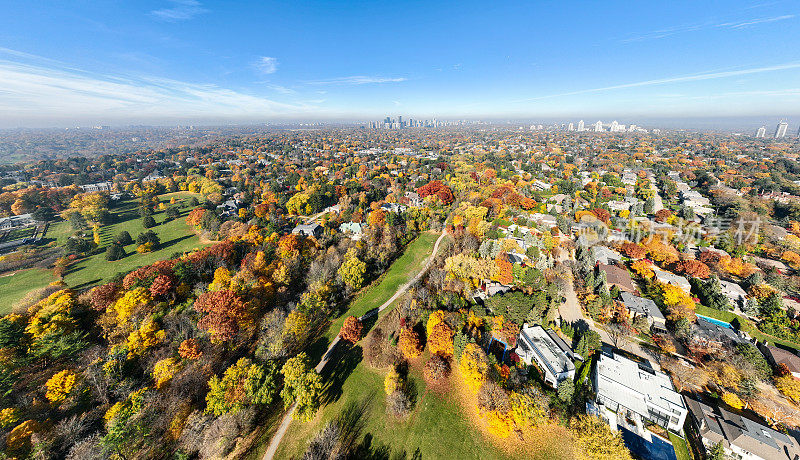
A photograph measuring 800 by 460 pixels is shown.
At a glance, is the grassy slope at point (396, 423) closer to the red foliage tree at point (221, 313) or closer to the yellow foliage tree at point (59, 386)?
the red foliage tree at point (221, 313)

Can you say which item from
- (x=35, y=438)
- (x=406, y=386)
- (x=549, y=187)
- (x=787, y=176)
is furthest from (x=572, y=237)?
(x=787, y=176)

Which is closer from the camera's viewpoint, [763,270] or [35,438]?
[35,438]

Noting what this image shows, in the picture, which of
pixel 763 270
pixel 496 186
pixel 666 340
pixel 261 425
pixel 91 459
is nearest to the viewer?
pixel 91 459

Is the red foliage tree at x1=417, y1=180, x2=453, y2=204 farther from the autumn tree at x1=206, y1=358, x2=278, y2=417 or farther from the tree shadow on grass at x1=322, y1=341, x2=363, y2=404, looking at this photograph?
the autumn tree at x1=206, y1=358, x2=278, y2=417

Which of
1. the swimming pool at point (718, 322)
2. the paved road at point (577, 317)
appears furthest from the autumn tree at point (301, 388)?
the swimming pool at point (718, 322)

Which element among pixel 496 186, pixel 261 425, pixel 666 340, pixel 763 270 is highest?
pixel 496 186

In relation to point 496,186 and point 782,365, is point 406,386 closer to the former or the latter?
point 782,365
